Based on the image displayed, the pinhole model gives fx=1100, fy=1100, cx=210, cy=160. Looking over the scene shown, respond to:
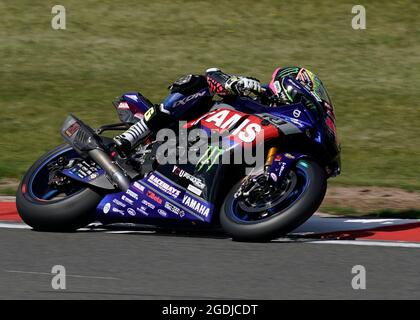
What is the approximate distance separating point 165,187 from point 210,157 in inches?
17.1

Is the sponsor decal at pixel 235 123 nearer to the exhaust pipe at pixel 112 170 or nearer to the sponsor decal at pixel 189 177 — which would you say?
the sponsor decal at pixel 189 177

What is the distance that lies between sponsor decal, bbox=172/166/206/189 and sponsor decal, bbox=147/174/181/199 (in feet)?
0.39

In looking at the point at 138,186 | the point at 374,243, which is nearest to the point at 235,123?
the point at 138,186

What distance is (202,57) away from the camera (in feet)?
59.0

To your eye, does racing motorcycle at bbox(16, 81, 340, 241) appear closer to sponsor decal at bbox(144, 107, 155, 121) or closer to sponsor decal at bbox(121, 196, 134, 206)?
sponsor decal at bbox(121, 196, 134, 206)

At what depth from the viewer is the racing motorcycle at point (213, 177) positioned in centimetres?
837

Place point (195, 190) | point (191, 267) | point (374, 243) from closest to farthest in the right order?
point (191, 267) → point (374, 243) → point (195, 190)

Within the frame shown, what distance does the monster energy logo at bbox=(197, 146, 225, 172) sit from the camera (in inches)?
338

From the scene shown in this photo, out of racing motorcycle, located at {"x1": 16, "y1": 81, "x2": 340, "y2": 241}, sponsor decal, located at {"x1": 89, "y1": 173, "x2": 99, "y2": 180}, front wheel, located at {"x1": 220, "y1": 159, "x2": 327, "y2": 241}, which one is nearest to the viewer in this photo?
front wheel, located at {"x1": 220, "y1": 159, "x2": 327, "y2": 241}

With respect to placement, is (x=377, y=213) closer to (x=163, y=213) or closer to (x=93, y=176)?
(x=163, y=213)

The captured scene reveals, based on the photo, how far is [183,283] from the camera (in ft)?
23.2

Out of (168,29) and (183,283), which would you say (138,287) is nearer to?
(183,283)

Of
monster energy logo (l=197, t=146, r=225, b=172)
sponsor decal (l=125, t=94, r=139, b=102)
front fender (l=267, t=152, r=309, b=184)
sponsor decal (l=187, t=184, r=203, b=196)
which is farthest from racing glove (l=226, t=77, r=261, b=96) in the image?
sponsor decal (l=125, t=94, r=139, b=102)
